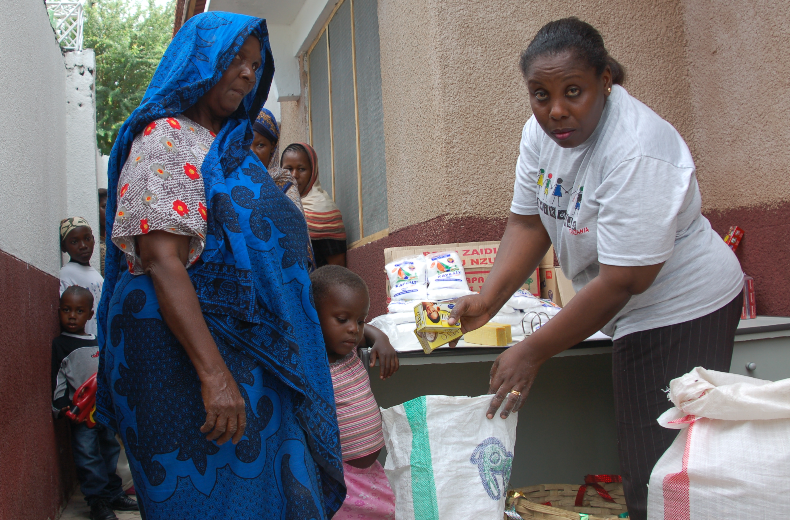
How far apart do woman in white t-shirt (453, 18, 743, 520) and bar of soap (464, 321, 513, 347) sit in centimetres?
35

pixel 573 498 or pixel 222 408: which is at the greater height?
pixel 222 408

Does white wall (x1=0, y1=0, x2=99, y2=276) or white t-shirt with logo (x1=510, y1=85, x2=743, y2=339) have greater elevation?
white wall (x1=0, y1=0, x2=99, y2=276)

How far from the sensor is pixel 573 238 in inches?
75.4

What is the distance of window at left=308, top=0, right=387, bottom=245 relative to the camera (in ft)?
16.5

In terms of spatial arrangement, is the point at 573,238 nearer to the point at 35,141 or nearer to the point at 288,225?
the point at 288,225

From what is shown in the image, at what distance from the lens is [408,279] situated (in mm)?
3246

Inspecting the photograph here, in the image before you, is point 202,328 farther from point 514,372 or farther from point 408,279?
point 408,279

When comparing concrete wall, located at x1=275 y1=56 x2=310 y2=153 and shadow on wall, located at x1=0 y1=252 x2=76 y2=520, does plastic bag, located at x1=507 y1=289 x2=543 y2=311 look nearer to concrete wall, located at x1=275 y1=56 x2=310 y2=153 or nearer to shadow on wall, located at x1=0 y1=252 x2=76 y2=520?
shadow on wall, located at x1=0 y1=252 x2=76 y2=520

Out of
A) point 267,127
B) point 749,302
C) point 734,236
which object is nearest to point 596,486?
point 749,302

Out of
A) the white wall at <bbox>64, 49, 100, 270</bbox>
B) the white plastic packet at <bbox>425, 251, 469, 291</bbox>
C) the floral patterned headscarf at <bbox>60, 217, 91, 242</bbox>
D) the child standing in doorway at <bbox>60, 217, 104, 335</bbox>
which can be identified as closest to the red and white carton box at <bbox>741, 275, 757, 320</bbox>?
the white plastic packet at <bbox>425, 251, 469, 291</bbox>

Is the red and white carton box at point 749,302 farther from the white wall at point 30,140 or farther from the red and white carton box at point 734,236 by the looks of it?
the white wall at point 30,140

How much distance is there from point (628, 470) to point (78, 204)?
19.3 ft

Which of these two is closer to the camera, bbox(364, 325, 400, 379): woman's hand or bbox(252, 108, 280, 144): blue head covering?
bbox(364, 325, 400, 379): woman's hand

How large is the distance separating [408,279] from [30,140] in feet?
7.48
